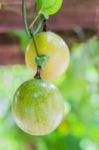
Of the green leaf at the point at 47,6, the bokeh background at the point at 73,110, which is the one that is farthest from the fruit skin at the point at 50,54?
the bokeh background at the point at 73,110

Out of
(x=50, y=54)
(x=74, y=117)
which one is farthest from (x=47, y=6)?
(x=74, y=117)

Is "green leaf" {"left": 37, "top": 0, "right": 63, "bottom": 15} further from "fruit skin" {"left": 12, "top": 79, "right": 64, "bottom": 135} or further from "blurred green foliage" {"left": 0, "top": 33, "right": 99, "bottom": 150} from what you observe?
"blurred green foliage" {"left": 0, "top": 33, "right": 99, "bottom": 150}

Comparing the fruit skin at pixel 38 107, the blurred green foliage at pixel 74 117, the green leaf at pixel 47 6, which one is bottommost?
the blurred green foliage at pixel 74 117

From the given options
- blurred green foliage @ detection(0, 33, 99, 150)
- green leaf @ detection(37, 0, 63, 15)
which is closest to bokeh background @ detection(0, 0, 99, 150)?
blurred green foliage @ detection(0, 33, 99, 150)

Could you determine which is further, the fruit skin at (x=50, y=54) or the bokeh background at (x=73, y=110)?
the bokeh background at (x=73, y=110)

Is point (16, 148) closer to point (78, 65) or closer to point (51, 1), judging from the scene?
point (78, 65)

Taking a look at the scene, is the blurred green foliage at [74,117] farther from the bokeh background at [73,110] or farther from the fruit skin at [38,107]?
the fruit skin at [38,107]

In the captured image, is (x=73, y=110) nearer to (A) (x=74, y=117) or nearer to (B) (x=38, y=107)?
(A) (x=74, y=117)
